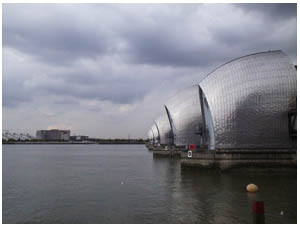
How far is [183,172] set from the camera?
2264cm

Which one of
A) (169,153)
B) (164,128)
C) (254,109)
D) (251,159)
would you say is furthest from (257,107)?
(164,128)

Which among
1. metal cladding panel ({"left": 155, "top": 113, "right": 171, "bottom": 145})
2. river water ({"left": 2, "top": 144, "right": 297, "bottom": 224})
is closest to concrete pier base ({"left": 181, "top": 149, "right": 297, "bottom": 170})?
river water ({"left": 2, "top": 144, "right": 297, "bottom": 224})

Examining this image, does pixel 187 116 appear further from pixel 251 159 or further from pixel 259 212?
pixel 259 212

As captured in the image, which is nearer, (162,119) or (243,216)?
(243,216)

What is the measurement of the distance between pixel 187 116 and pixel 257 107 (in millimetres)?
17137

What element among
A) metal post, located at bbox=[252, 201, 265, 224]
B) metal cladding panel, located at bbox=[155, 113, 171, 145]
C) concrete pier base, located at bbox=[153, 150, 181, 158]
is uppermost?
metal cladding panel, located at bbox=[155, 113, 171, 145]

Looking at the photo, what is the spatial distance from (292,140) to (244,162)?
5808 millimetres

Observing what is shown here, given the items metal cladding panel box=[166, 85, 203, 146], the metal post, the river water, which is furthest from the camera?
metal cladding panel box=[166, 85, 203, 146]

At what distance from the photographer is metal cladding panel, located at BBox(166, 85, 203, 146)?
39.2 metres

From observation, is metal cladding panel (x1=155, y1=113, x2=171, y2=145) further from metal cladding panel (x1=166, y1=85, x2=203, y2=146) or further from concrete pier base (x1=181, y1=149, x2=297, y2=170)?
concrete pier base (x1=181, y1=149, x2=297, y2=170)

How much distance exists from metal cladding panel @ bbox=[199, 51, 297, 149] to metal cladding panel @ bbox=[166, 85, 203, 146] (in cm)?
1291

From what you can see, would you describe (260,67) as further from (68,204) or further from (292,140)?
(68,204)

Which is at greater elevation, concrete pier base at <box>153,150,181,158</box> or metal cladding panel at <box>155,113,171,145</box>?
metal cladding panel at <box>155,113,171,145</box>

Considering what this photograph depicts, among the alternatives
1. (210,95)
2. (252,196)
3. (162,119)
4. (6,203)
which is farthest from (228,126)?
(162,119)
